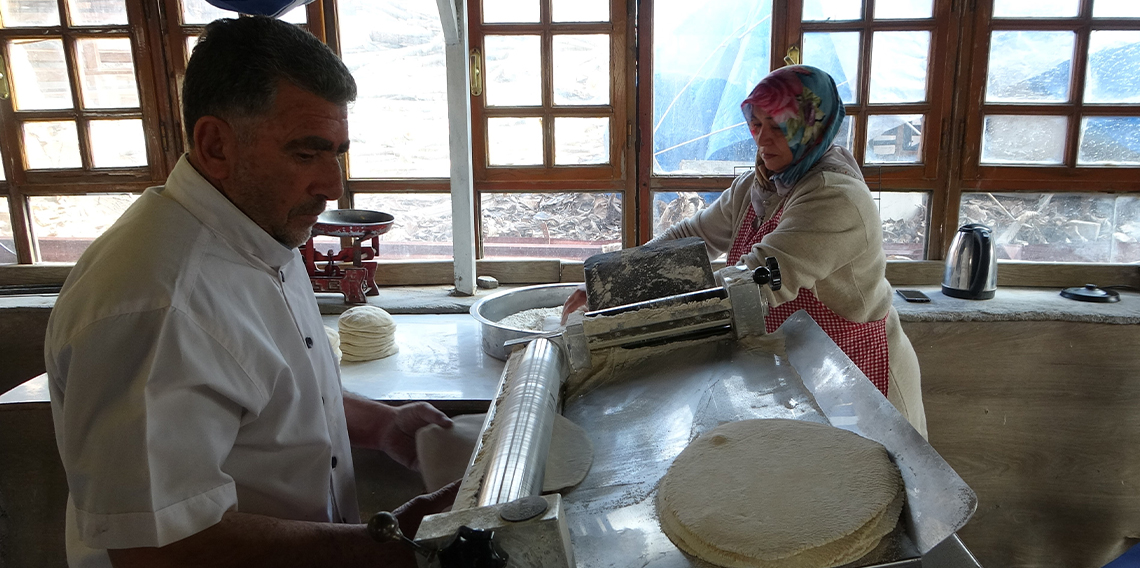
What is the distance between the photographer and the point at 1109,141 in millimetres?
2928

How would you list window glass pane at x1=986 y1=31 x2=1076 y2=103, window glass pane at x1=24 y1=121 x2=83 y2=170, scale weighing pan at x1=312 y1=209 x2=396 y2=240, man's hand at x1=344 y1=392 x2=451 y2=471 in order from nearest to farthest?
1. man's hand at x1=344 y1=392 x2=451 y2=471
2. scale weighing pan at x1=312 y1=209 x2=396 y2=240
3. window glass pane at x1=986 y1=31 x2=1076 y2=103
4. window glass pane at x1=24 y1=121 x2=83 y2=170

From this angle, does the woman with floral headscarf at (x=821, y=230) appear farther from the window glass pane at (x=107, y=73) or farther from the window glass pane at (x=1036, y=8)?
the window glass pane at (x=107, y=73)

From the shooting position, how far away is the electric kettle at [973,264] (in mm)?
2775

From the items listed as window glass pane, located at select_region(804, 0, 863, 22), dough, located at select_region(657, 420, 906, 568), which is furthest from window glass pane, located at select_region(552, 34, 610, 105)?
dough, located at select_region(657, 420, 906, 568)

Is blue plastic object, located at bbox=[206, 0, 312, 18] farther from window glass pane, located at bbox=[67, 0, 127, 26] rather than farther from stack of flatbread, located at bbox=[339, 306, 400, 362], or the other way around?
window glass pane, located at bbox=[67, 0, 127, 26]

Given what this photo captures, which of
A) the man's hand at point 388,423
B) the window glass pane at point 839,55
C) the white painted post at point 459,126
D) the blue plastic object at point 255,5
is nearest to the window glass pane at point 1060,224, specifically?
the window glass pane at point 839,55

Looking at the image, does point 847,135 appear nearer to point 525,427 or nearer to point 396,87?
point 396,87

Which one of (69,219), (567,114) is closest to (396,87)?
(567,114)

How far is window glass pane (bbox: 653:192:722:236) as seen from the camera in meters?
3.16

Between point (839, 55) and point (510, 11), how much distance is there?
1.49 meters

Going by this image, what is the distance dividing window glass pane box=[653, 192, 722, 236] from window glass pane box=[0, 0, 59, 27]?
9.39 feet

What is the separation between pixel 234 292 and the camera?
97 cm

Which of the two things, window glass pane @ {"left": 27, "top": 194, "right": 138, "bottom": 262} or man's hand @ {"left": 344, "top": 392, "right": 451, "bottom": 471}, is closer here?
man's hand @ {"left": 344, "top": 392, "right": 451, "bottom": 471}

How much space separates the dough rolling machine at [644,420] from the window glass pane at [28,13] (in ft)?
10.1
